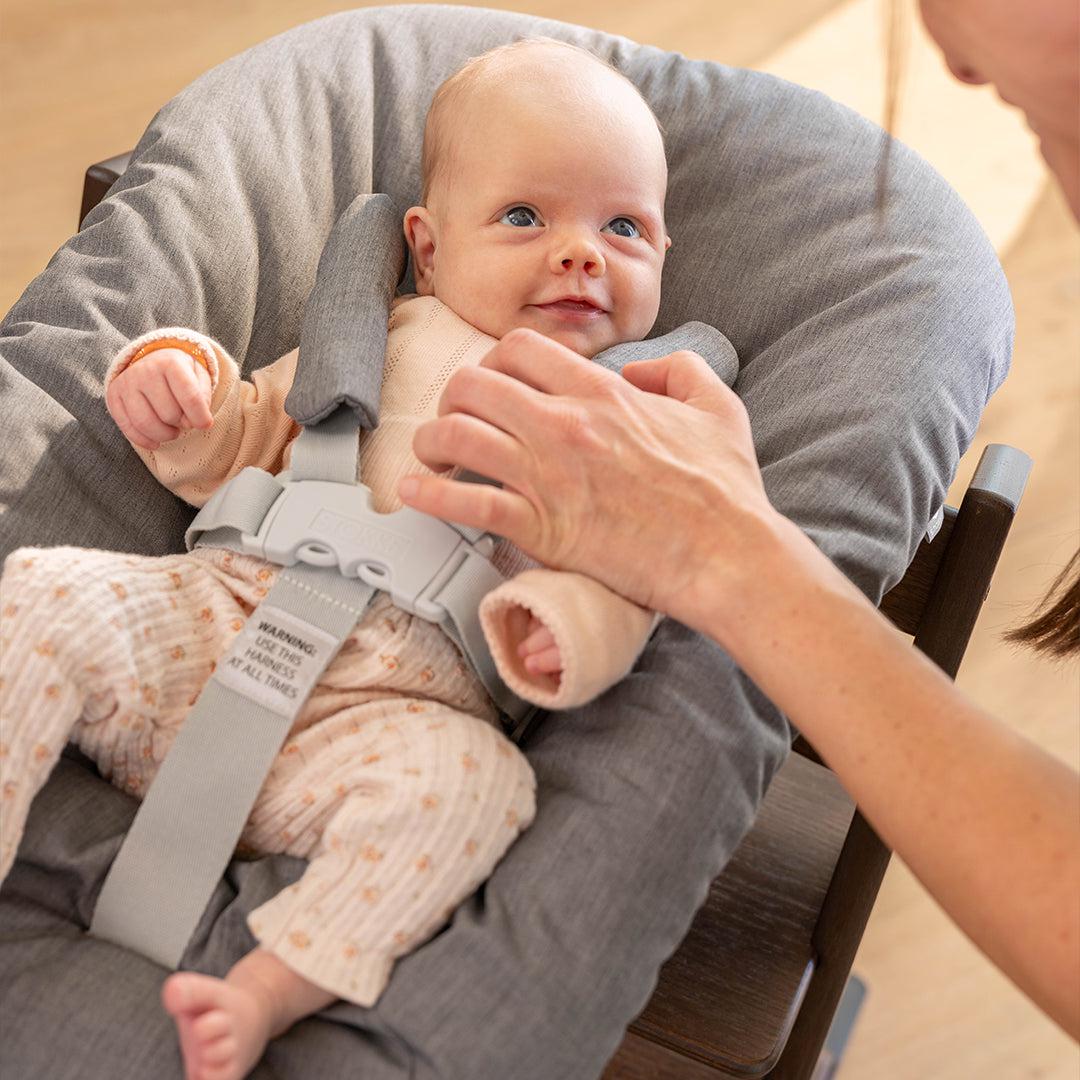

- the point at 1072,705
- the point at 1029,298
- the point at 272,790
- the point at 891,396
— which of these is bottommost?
the point at 1072,705

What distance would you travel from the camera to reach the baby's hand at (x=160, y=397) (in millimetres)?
1092

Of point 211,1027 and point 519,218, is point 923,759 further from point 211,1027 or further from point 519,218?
point 519,218

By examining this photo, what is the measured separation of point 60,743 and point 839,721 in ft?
1.67

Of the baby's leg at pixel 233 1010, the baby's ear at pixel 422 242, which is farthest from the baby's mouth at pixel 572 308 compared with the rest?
the baby's leg at pixel 233 1010

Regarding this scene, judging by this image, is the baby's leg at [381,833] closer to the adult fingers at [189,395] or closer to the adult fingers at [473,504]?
the adult fingers at [473,504]

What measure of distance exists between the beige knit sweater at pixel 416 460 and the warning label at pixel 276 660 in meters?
0.14

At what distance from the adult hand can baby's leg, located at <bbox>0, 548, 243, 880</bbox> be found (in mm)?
209

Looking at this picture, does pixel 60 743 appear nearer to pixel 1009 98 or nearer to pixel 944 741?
pixel 944 741

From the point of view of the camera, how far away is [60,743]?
3.04 ft

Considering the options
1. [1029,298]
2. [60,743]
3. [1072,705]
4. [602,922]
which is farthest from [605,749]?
A: [1029,298]

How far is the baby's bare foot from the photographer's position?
0.81 metres

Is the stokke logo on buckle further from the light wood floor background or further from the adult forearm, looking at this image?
the light wood floor background

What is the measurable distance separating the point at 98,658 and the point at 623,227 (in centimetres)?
63

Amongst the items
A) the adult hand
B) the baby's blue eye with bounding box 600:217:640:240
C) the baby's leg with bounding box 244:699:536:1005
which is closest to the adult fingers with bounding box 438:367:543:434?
the adult hand
